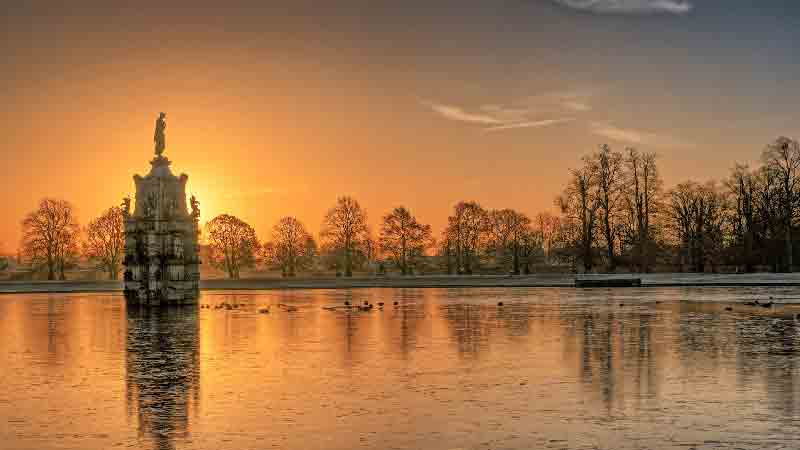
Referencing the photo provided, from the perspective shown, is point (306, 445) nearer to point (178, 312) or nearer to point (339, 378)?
point (339, 378)

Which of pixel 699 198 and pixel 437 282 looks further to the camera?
pixel 699 198

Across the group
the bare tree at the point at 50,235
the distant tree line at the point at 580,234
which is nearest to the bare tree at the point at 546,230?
the distant tree line at the point at 580,234

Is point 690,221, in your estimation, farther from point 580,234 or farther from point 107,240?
point 107,240

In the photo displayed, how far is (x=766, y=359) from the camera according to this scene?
60.9 ft

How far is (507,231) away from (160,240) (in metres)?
72.7

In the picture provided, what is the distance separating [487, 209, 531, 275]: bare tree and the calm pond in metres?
84.5

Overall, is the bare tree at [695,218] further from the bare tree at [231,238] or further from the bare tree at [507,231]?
the bare tree at [231,238]

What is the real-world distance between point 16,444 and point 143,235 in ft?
129

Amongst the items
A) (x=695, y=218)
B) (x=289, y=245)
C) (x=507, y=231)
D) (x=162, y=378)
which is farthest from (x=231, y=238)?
(x=162, y=378)

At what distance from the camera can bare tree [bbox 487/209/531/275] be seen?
4513 inches

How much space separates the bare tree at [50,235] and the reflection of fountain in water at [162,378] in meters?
76.2

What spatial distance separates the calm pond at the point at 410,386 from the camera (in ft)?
36.8

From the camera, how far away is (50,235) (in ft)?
337

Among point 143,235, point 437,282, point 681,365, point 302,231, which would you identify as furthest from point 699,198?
point 681,365
